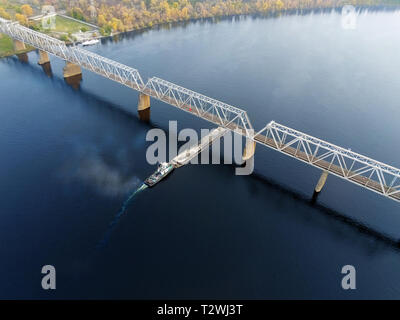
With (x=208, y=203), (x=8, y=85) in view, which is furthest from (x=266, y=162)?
(x=8, y=85)

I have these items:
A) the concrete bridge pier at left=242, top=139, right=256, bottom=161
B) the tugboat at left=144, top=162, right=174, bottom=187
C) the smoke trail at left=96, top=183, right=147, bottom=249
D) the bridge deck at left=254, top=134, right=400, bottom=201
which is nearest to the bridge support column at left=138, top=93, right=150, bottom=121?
the tugboat at left=144, top=162, right=174, bottom=187

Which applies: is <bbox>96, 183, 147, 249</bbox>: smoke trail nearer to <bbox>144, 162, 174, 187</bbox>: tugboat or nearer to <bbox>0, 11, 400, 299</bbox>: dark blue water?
<bbox>0, 11, 400, 299</bbox>: dark blue water

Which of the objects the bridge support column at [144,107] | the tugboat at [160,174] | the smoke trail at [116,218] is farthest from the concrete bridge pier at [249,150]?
the bridge support column at [144,107]

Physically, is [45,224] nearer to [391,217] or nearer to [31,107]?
[31,107]

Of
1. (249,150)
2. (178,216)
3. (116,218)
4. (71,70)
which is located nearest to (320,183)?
(249,150)

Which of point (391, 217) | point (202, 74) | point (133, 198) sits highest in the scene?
point (202, 74)
